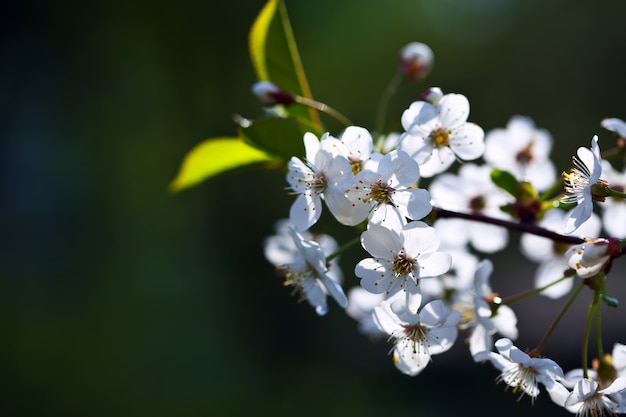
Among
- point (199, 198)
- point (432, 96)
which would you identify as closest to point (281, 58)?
point (432, 96)

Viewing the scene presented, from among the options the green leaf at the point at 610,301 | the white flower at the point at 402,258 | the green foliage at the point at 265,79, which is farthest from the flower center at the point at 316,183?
the green leaf at the point at 610,301

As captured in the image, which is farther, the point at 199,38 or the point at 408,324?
the point at 199,38

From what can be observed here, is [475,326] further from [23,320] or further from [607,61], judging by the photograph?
[607,61]

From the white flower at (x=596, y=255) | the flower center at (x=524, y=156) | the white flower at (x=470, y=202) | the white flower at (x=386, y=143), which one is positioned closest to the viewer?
the white flower at (x=596, y=255)

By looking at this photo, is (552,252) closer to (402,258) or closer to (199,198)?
(402,258)

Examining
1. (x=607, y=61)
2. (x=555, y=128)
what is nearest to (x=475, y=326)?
(x=555, y=128)

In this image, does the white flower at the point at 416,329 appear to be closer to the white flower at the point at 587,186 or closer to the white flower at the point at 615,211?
the white flower at the point at 587,186

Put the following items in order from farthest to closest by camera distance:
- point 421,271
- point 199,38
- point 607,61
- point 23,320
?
point 607,61
point 199,38
point 23,320
point 421,271

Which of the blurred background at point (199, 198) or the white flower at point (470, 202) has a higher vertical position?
the white flower at point (470, 202)
